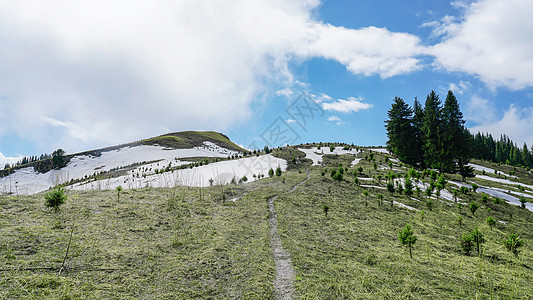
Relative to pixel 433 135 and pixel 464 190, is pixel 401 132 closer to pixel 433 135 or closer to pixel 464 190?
pixel 433 135

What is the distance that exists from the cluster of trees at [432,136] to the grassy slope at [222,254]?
1843 centimetres

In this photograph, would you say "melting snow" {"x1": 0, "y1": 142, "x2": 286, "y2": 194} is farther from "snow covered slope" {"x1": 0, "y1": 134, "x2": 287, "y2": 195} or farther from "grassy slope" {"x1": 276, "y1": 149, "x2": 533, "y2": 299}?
"grassy slope" {"x1": 276, "y1": 149, "x2": 533, "y2": 299}

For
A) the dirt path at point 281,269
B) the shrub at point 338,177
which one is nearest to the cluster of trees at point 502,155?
the shrub at point 338,177

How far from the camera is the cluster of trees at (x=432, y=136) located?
28.8m

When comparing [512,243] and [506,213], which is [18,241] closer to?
[512,243]

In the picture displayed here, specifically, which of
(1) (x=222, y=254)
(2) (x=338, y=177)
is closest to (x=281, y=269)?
(1) (x=222, y=254)

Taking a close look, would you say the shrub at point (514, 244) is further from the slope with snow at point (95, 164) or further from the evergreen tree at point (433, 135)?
the slope with snow at point (95, 164)

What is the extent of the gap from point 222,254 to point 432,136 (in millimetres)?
34676

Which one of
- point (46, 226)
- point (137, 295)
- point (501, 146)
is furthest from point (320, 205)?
point (501, 146)

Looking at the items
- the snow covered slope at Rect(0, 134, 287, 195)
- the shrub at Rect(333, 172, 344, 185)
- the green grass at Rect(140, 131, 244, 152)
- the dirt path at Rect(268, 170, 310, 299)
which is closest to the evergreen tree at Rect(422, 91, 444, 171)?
the shrub at Rect(333, 172, 344, 185)

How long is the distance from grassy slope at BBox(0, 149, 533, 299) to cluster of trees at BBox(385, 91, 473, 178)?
60.5ft

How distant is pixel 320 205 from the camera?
1476cm

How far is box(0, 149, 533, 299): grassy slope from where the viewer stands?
193 inches

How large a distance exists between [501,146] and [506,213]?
279 feet
